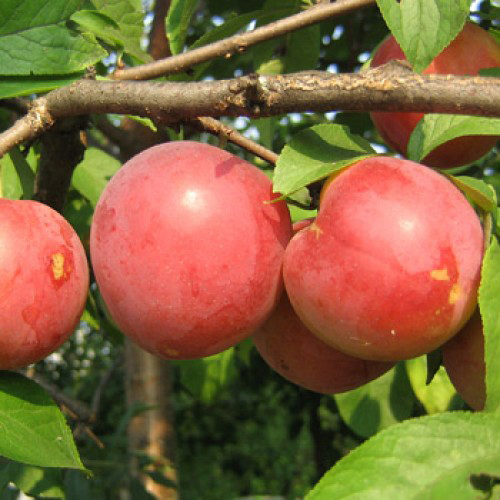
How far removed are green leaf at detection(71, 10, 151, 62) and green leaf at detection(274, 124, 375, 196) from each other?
1.34 ft

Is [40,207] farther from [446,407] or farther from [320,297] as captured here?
[446,407]

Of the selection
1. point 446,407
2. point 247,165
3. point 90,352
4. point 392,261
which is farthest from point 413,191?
point 90,352

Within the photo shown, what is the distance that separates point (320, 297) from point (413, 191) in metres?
0.13

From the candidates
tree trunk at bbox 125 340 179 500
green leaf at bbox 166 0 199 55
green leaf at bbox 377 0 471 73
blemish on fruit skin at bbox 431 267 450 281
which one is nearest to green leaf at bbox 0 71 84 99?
green leaf at bbox 166 0 199 55

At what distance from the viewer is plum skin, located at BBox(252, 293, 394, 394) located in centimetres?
79

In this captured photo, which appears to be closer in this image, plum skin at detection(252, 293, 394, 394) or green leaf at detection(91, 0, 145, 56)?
plum skin at detection(252, 293, 394, 394)

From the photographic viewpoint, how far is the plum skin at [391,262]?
2.05 feet

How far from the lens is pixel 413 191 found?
65cm

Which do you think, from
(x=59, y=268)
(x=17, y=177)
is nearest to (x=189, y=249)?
(x=59, y=268)

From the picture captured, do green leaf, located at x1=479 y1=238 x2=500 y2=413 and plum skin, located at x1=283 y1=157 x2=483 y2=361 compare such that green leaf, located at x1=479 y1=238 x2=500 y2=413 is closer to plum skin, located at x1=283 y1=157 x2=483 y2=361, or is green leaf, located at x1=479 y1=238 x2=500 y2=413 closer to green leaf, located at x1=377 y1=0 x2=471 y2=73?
plum skin, located at x1=283 y1=157 x2=483 y2=361

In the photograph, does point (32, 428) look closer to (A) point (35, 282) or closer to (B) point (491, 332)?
A: (A) point (35, 282)

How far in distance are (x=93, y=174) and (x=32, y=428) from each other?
65cm

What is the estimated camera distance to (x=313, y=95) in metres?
0.62

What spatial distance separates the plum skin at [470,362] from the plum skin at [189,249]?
20 centimetres
